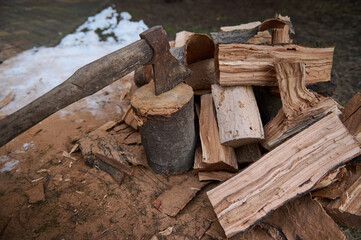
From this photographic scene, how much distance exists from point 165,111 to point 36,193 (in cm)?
136

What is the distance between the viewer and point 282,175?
193 centimetres

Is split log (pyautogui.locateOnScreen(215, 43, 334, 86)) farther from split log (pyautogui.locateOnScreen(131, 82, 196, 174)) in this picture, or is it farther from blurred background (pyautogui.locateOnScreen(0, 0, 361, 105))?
blurred background (pyautogui.locateOnScreen(0, 0, 361, 105))

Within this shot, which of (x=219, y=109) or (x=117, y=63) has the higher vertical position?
(x=117, y=63)

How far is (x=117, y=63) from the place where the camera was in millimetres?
1973

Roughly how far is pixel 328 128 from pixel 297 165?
0.45 meters

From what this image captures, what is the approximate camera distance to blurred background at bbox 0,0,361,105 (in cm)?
493

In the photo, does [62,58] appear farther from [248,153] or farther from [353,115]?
[353,115]

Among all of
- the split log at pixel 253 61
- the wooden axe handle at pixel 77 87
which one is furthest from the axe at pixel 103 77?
the split log at pixel 253 61

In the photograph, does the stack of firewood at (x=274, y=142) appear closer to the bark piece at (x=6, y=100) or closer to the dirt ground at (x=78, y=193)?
the dirt ground at (x=78, y=193)

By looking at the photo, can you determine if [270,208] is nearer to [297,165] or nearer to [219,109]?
[297,165]

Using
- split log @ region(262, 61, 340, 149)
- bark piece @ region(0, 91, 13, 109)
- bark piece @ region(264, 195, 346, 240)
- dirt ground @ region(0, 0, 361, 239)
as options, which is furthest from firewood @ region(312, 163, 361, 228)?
bark piece @ region(0, 91, 13, 109)

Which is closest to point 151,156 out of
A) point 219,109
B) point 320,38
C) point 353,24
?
point 219,109

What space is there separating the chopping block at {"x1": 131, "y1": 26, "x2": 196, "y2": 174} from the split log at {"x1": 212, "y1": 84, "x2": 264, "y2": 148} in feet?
1.03

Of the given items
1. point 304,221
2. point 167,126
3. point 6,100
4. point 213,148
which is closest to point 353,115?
point 304,221
